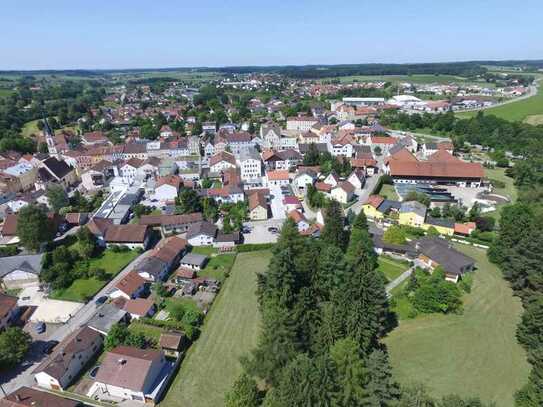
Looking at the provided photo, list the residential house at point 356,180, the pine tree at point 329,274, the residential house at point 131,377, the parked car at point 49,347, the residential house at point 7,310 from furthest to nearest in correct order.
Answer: the residential house at point 356,180
the residential house at point 7,310
the pine tree at point 329,274
the parked car at point 49,347
the residential house at point 131,377

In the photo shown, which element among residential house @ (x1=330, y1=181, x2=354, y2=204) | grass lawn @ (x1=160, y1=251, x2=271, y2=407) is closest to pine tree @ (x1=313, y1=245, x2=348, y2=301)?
grass lawn @ (x1=160, y1=251, x2=271, y2=407)

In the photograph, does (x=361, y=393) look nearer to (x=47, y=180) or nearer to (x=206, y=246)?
(x=206, y=246)

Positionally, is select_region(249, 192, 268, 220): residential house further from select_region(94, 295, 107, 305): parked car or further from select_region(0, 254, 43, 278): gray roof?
select_region(0, 254, 43, 278): gray roof

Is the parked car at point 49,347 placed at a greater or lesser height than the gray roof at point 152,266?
lesser

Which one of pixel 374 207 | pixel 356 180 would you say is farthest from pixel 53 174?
pixel 374 207

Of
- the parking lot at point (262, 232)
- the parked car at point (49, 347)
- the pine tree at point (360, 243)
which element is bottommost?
the parking lot at point (262, 232)

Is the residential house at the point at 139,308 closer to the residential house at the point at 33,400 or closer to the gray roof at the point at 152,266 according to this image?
the gray roof at the point at 152,266

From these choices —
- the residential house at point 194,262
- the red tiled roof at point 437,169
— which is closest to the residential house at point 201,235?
the residential house at point 194,262
